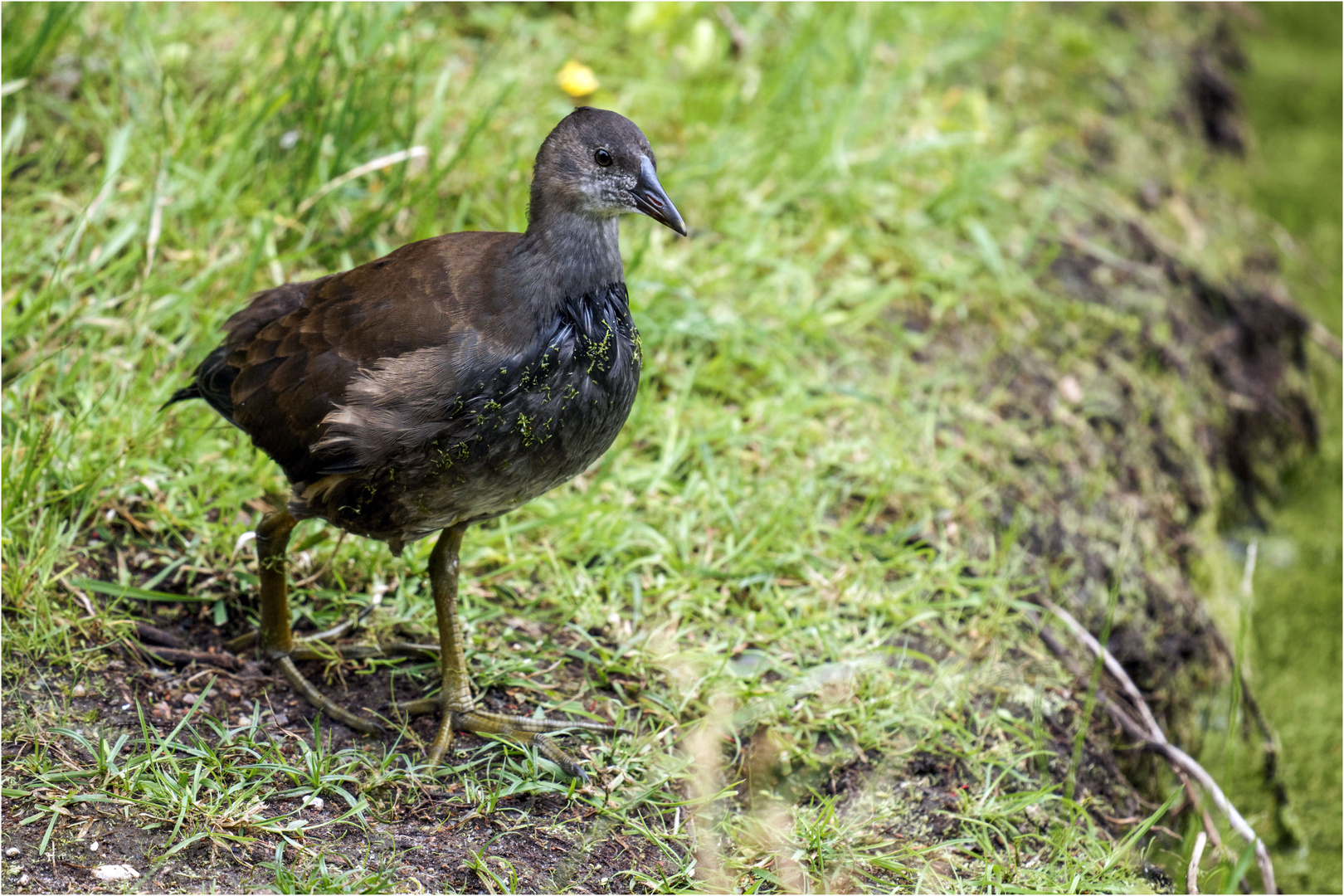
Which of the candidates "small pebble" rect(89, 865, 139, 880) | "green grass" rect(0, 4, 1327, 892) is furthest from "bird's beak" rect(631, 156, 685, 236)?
"small pebble" rect(89, 865, 139, 880)

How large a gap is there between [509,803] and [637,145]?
4.99 ft

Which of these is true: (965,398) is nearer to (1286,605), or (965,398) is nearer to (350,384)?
(1286,605)

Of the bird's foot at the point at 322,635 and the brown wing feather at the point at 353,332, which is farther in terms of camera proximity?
the bird's foot at the point at 322,635

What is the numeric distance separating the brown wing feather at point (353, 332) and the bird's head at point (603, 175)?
6.6 inches

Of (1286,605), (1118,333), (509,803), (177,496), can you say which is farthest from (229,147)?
(1286,605)

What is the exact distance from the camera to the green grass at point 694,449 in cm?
272

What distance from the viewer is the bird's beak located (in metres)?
2.67

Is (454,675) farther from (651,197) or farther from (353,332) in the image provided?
(651,197)

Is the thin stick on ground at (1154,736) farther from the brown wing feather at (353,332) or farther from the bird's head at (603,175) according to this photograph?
the brown wing feather at (353,332)

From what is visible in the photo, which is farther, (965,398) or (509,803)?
(965,398)

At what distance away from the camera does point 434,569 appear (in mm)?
2881

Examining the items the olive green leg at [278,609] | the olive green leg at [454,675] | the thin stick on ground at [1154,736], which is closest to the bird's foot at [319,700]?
the olive green leg at [278,609]

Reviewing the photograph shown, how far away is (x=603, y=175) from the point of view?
2.68 meters

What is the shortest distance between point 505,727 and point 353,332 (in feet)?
3.30
